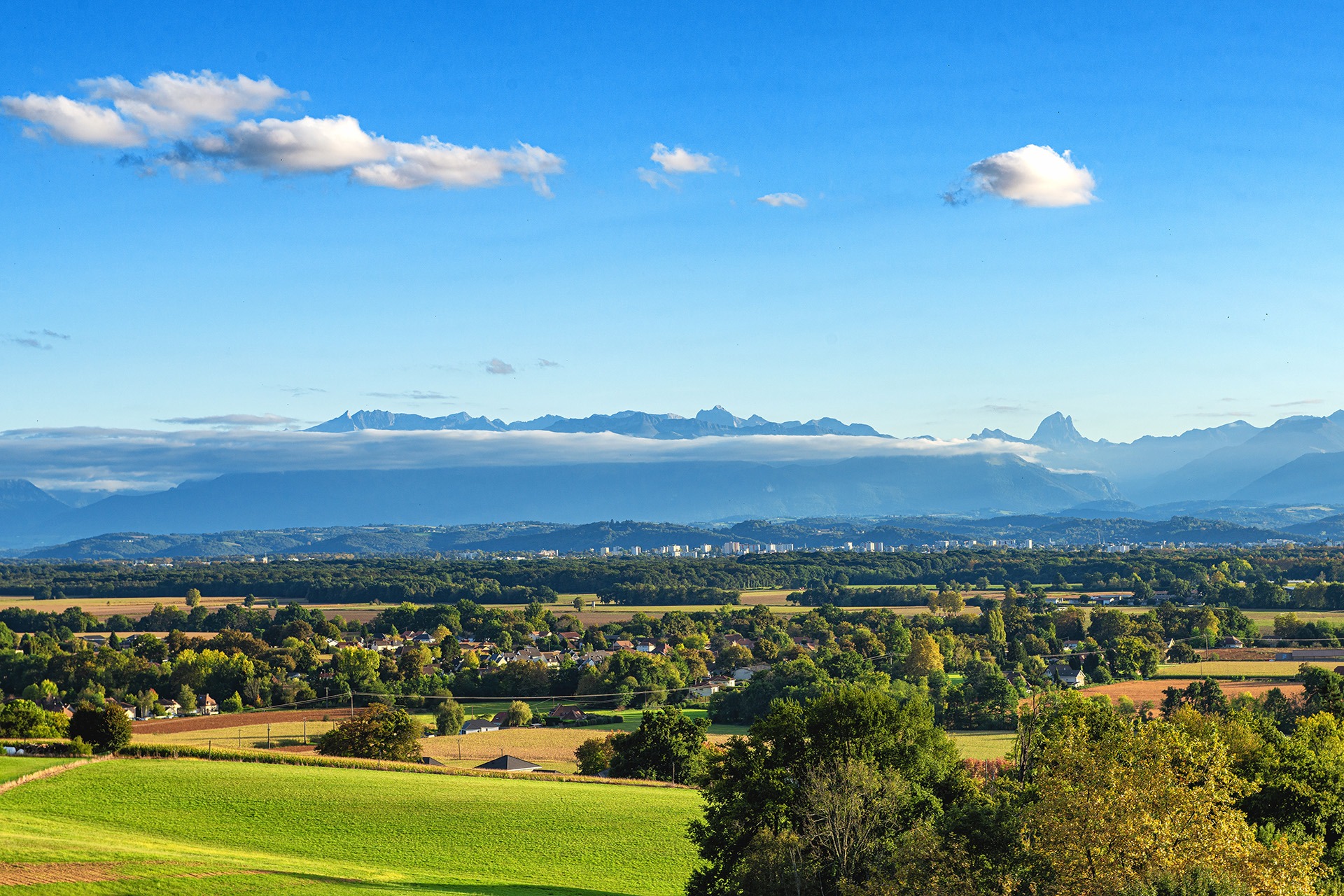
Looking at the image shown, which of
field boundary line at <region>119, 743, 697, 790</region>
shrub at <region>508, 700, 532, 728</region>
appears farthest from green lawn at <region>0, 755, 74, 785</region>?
shrub at <region>508, 700, 532, 728</region>

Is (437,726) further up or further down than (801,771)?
further down

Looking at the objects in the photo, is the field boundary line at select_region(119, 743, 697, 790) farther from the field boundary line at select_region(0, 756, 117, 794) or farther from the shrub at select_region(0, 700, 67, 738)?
the shrub at select_region(0, 700, 67, 738)

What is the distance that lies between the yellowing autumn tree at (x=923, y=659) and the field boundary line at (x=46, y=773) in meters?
54.0

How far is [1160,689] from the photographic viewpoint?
74375 millimetres

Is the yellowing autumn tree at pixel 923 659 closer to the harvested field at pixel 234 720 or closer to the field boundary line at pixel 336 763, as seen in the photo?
the field boundary line at pixel 336 763

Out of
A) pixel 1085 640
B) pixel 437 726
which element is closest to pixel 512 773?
pixel 437 726

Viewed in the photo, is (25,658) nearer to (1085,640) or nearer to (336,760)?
(336,760)

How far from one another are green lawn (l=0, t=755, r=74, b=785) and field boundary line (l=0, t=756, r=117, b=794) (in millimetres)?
188

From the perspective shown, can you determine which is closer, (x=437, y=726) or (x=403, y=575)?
(x=437, y=726)

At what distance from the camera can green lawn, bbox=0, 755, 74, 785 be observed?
4116 cm

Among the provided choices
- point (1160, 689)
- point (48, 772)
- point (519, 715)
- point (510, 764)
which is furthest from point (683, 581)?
point (48, 772)

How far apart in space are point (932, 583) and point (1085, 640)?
265 feet

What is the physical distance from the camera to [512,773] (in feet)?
167

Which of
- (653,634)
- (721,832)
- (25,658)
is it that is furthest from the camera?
(653,634)
